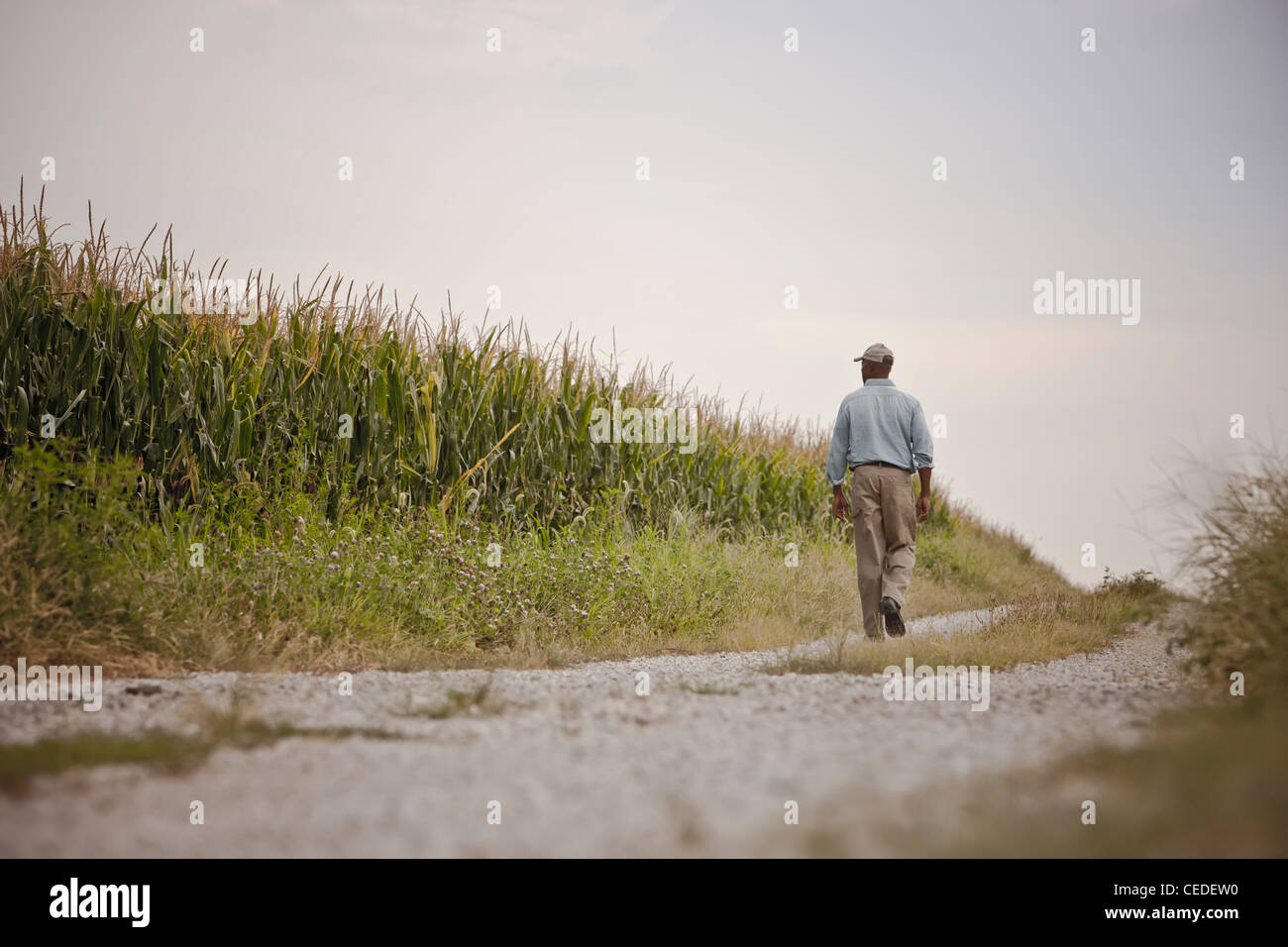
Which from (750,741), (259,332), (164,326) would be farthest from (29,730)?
(259,332)

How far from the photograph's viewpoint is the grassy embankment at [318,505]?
212 inches

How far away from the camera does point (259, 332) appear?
8375mm

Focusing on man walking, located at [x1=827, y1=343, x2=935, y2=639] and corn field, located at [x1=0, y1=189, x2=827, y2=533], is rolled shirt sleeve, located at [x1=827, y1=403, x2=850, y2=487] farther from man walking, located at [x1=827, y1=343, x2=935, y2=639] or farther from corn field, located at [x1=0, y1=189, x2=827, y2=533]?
corn field, located at [x1=0, y1=189, x2=827, y2=533]

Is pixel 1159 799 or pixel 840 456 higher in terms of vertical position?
pixel 840 456

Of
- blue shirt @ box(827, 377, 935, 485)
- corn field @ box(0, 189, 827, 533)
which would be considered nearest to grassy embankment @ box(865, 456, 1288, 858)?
blue shirt @ box(827, 377, 935, 485)

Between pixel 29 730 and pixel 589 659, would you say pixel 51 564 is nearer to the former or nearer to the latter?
pixel 29 730

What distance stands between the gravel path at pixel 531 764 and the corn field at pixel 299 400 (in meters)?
3.20

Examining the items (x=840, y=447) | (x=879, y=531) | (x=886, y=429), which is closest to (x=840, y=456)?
(x=840, y=447)

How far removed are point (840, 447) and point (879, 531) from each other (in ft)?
2.73

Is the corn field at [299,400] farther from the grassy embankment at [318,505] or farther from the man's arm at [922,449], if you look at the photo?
the man's arm at [922,449]

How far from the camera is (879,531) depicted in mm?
7504

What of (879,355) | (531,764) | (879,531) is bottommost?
(531,764)

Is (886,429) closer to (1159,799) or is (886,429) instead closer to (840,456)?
(840,456)
